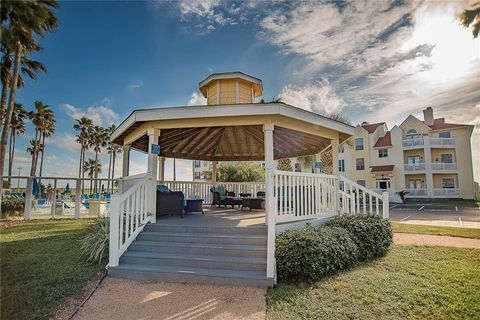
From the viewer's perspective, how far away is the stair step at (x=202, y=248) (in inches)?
201

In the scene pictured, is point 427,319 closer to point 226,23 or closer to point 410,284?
point 410,284

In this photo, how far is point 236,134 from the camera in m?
9.55

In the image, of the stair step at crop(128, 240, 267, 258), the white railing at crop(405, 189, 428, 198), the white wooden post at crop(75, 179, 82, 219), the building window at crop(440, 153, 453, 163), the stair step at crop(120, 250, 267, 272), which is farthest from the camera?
Result: the white railing at crop(405, 189, 428, 198)

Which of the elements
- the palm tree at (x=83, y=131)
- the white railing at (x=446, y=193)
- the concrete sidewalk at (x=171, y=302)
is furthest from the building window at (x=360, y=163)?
the palm tree at (x=83, y=131)

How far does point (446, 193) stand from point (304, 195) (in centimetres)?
2968

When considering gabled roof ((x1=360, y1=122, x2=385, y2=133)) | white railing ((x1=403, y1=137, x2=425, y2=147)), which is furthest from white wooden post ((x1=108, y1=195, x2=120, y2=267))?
gabled roof ((x1=360, y1=122, x2=385, y2=133))

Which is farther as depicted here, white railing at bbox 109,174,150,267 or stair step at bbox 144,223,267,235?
stair step at bbox 144,223,267,235

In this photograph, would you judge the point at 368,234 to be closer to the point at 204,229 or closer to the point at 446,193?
the point at 204,229

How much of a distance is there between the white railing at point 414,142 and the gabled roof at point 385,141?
161 cm

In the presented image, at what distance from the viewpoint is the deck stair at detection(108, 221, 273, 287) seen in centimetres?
456

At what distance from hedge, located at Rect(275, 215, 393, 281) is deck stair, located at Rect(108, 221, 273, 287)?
1.56ft

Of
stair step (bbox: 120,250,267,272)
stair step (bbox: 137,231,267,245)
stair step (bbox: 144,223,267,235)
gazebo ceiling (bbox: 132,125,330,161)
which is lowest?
stair step (bbox: 120,250,267,272)

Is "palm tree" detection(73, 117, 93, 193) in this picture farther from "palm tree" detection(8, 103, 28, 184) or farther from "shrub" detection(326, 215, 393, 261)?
"shrub" detection(326, 215, 393, 261)

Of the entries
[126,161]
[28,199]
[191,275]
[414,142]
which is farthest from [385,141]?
[28,199]
